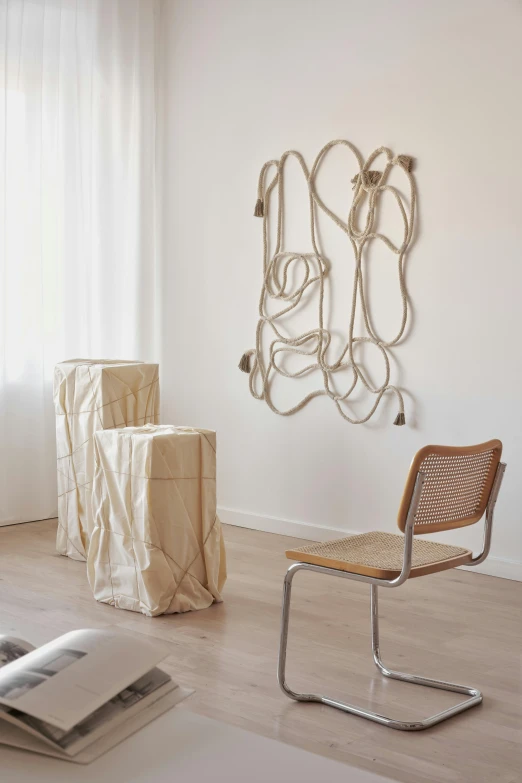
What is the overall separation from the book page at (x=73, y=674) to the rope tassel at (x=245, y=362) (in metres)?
2.86

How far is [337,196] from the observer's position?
3719mm

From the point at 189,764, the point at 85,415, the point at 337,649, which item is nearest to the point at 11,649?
the point at 189,764

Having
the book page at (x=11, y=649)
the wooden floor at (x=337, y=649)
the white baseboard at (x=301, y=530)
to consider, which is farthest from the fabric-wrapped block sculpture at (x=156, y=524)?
the book page at (x=11, y=649)

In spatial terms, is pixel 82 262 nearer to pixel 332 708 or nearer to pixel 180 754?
pixel 332 708

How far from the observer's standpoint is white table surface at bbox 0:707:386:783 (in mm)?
1020

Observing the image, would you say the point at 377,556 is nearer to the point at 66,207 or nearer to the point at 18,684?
the point at 18,684

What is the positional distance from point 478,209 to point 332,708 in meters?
1.96

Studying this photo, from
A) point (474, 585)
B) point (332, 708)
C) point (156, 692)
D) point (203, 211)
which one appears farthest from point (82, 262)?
point (156, 692)

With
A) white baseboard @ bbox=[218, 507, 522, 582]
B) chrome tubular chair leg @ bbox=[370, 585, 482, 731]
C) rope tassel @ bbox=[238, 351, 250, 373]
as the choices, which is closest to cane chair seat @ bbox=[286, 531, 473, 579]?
chrome tubular chair leg @ bbox=[370, 585, 482, 731]

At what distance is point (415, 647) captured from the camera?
2.50 meters

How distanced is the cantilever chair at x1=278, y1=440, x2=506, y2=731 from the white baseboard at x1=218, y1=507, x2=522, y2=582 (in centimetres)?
114

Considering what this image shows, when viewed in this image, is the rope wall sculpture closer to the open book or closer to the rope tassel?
the rope tassel

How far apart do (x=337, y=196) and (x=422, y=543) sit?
1913mm

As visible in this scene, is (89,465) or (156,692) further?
(89,465)
